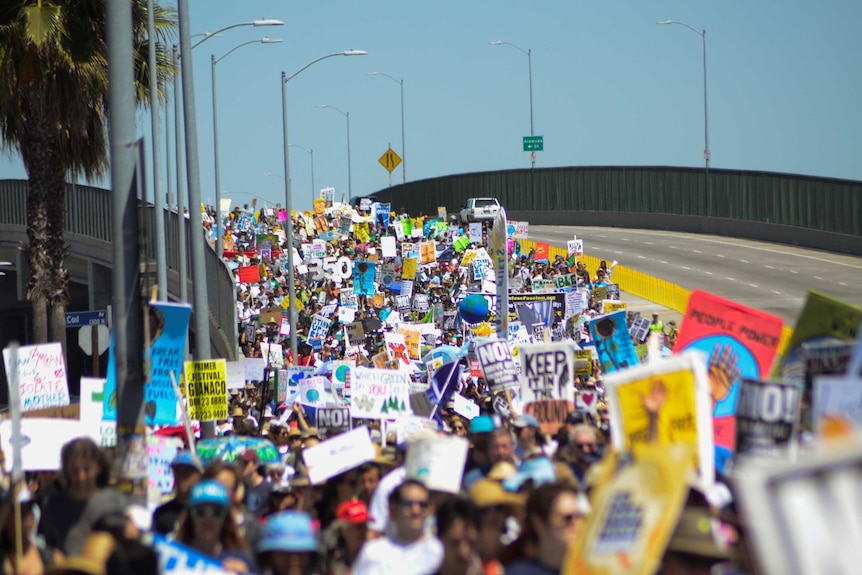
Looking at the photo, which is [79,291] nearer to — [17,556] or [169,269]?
[169,269]

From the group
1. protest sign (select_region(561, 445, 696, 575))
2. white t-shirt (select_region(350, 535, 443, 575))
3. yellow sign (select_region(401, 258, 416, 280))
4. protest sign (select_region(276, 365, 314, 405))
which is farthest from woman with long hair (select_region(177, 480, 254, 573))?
yellow sign (select_region(401, 258, 416, 280))

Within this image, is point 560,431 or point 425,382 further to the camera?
point 425,382

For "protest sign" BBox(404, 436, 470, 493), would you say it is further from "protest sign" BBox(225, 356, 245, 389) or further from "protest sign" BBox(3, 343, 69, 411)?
"protest sign" BBox(225, 356, 245, 389)

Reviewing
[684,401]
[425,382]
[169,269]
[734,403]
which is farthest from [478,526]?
[169,269]

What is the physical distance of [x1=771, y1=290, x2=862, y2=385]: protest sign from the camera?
7.82 metres

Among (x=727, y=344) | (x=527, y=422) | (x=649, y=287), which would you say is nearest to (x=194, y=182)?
(x=527, y=422)

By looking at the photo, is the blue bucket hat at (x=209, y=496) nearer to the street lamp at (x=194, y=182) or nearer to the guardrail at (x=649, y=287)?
the street lamp at (x=194, y=182)

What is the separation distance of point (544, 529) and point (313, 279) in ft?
112

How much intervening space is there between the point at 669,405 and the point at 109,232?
29.5 metres

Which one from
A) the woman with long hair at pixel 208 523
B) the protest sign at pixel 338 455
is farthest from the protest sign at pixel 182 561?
the protest sign at pixel 338 455

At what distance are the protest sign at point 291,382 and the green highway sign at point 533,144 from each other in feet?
158

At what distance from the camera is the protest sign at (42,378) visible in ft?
41.3

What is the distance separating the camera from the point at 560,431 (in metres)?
9.52

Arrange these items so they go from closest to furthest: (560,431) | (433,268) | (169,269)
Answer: (560,431)
(169,269)
(433,268)
